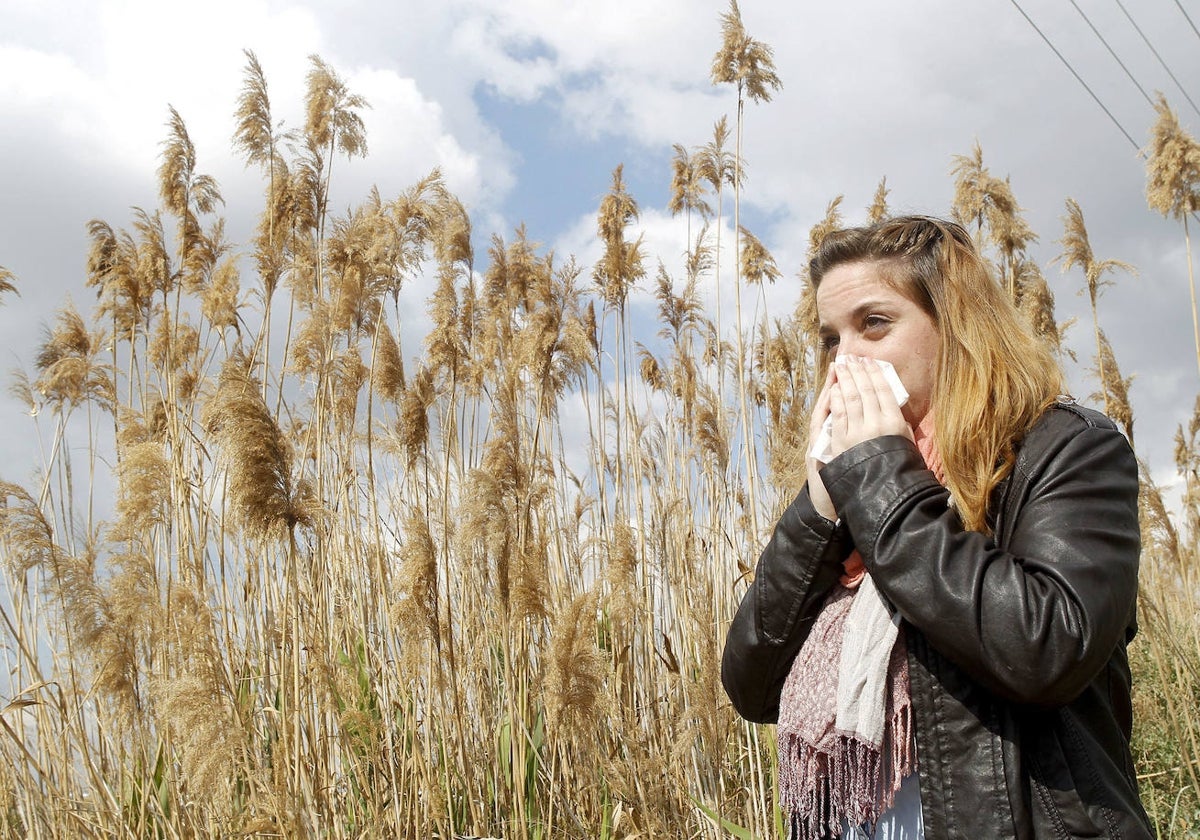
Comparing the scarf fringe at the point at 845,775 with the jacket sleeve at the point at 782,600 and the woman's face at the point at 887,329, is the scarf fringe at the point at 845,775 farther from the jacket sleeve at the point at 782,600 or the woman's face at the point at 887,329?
the woman's face at the point at 887,329

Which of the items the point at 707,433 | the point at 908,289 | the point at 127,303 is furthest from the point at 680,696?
the point at 127,303

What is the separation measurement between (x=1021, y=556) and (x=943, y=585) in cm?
12

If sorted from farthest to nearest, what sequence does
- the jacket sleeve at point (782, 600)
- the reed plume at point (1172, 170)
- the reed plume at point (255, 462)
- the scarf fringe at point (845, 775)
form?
the reed plume at point (1172, 170), the reed plume at point (255, 462), the jacket sleeve at point (782, 600), the scarf fringe at point (845, 775)

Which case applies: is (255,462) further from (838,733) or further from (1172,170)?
(1172,170)

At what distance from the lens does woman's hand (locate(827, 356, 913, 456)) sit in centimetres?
142

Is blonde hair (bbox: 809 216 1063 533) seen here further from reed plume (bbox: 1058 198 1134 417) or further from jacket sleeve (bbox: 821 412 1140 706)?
reed plume (bbox: 1058 198 1134 417)

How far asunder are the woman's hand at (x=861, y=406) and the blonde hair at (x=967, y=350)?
9 centimetres

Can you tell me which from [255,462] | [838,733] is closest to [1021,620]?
[838,733]

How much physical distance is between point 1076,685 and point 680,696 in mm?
2470

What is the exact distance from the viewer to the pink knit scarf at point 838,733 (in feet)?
4.56

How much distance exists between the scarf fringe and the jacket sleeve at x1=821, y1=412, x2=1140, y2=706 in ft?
0.62

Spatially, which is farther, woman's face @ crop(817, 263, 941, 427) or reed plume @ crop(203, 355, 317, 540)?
reed plume @ crop(203, 355, 317, 540)

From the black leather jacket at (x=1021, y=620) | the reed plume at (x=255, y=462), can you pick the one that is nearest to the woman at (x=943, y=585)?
the black leather jacket at (x=1021, y=620)

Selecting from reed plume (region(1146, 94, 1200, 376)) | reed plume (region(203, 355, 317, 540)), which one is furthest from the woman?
reed plume (region(1146, 94, 1200, 376))
